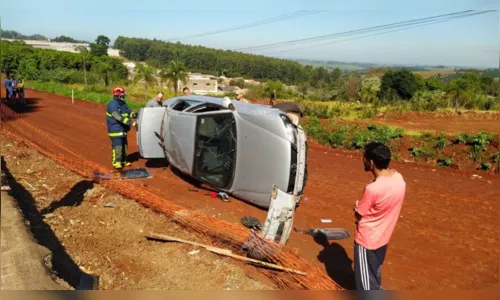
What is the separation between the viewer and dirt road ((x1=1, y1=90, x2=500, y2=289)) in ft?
15.2

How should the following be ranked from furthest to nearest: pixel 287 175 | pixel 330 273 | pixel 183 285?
pixel 287 175
pixel 330 273
pixel 183 285

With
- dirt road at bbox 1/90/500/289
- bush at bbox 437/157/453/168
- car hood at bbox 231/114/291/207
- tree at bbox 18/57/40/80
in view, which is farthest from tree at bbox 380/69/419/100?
car hood at bbox 231/114/291/207

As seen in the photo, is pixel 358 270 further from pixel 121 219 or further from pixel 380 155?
pixel 121 219

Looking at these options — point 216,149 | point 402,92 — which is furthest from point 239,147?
point 402,92

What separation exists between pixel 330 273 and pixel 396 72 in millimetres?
45193

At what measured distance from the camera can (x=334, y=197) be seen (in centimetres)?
711

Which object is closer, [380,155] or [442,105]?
[380,155]

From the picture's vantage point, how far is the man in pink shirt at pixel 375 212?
3.14m

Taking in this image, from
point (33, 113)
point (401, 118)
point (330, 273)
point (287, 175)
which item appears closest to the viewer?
point (330, 273)

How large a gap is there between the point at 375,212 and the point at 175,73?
2292cm

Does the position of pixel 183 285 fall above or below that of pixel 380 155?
below

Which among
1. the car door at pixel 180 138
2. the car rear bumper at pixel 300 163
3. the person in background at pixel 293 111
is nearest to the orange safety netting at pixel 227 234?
the car door at pixel 180 138

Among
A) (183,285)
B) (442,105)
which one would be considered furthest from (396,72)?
(183,285)

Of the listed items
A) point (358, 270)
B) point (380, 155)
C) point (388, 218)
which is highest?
point (380, 155)
